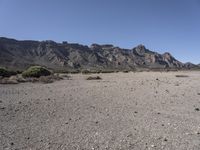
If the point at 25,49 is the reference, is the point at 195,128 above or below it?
below

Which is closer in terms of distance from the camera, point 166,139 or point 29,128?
point 166,139

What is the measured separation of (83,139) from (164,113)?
5.13 meters

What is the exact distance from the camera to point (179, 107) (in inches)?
484

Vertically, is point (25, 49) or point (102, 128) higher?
point (25, 49)

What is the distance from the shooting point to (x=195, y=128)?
27.3 ft

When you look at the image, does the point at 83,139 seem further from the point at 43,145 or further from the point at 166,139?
the point at 166,139

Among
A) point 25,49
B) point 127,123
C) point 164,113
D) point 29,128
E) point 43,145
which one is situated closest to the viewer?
point 43,145

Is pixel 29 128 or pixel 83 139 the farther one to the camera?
→ pixel 29 128

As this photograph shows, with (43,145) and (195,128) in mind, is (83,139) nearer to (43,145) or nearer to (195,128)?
(43,145)

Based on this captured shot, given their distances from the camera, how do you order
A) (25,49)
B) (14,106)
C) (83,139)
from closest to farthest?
1. (83,139)
2. (14,106)
3. (25,49)

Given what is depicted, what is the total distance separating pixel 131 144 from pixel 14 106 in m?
7.21

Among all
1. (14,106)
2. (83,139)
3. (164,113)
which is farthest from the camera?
(14,106)

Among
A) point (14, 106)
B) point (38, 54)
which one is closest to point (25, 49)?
point (38, 54)

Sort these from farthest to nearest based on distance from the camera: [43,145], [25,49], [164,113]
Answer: [25,49] < [164,113] < [43,145]
